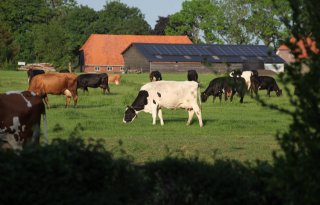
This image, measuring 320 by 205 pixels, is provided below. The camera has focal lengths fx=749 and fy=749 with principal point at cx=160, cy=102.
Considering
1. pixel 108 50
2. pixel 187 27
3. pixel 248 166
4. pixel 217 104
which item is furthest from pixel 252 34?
pixel 248 166

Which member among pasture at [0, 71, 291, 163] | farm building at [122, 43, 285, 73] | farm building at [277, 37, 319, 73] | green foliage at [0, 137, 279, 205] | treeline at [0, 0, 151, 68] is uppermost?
treeline at [0, 0, 151, 68]

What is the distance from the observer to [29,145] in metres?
7.06

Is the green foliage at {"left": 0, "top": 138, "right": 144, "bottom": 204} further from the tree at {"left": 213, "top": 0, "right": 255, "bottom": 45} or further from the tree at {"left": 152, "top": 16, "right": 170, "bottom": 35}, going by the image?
the tree at {"left": 152, "top": 16, "right": 170, "bottom": 35}

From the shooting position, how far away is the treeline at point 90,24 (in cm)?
10531

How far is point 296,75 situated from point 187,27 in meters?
131

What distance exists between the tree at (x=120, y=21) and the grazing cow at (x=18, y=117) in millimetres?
124634

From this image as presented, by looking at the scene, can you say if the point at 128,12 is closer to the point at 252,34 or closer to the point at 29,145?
the point at 252,34

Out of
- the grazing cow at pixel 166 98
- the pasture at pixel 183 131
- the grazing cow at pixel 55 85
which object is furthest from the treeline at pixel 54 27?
the grazing cow at pixel 166 98

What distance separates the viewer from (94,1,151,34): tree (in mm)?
138250

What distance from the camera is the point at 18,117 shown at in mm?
12391

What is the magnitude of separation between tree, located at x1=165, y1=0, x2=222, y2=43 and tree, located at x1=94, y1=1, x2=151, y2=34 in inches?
231

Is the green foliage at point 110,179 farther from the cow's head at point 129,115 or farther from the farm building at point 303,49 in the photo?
the cow's head at point 129,115

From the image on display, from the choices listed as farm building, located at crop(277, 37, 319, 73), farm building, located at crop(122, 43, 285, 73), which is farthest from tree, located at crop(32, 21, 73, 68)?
farm building, located at crop(277, 37, 319, 73)

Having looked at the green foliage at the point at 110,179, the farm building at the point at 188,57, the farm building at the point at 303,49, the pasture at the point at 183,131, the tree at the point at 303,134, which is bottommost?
the pasture at the point at 183,131
